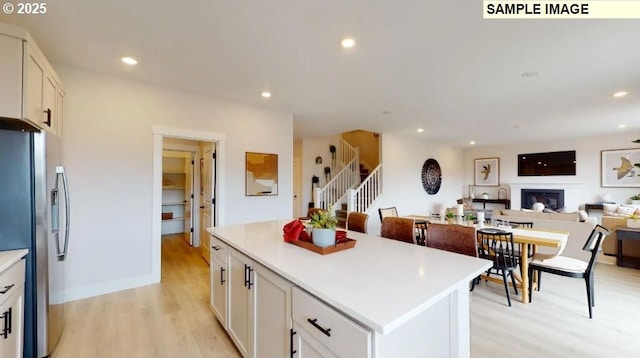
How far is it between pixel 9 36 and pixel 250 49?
5.20 ft

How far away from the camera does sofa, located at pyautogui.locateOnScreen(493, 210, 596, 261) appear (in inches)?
148

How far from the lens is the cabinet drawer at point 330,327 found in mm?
963

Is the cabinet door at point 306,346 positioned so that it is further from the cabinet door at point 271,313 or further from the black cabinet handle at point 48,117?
the black cabinet handle at point 48,117

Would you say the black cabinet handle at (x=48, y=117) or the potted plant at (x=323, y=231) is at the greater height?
the black cabinet handle at (x=48, y=117)

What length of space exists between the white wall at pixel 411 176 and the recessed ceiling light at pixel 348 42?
4349mm

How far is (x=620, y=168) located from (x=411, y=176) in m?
5.02

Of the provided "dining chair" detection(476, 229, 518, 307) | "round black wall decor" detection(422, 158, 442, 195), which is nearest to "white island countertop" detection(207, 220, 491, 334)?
"dining chair" detection(476, 229, 518, 307)

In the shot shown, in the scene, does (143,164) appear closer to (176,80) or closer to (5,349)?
(176,80)

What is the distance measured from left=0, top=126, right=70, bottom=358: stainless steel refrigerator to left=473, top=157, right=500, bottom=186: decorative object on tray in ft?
33.8

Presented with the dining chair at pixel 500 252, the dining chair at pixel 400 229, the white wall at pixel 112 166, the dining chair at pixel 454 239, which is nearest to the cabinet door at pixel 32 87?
the white wall at pixel 112 166

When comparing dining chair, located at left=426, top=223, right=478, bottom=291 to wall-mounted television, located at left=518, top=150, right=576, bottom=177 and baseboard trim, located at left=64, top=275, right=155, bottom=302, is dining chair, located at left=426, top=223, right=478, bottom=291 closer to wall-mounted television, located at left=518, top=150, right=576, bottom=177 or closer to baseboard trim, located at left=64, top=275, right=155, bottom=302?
baseboard trim, located at left=64, top=275, right=155, bottom=302

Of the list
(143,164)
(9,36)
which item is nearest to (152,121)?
(143,164)

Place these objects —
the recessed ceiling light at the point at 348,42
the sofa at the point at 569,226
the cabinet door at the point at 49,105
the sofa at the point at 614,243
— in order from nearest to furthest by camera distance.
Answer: the cabinet door at the point at 49,105 → the recessed ceiling light at the point at 348,42 → the sofa at the point at 569,226 → the sofa at the point at 614,243

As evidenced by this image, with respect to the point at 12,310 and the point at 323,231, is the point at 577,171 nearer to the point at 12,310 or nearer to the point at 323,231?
the point at 323,231
